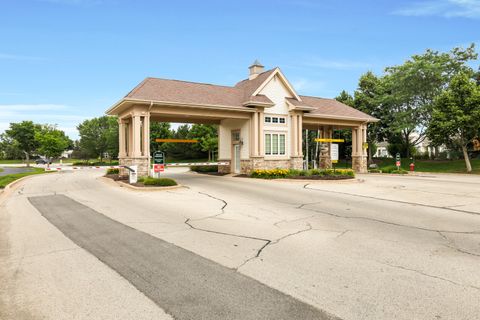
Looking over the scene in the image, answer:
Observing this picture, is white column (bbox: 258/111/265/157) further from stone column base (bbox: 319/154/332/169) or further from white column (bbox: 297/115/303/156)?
stone column base (bbox: 319/154/332/169)

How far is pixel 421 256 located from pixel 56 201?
12577 millimetres

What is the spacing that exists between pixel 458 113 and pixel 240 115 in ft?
66.8

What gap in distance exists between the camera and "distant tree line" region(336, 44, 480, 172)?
29.9 metres

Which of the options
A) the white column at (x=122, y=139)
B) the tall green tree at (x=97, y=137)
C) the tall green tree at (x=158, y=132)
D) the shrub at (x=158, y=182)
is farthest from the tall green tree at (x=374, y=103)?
the tall green tree at (x=97, y=137)

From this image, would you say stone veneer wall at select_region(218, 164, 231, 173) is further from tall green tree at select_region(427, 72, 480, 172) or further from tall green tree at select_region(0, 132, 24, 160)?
tall green tree at select_region(0, 132, 24, 160)

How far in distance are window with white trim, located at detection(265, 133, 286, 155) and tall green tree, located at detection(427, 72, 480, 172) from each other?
1584 centimetres

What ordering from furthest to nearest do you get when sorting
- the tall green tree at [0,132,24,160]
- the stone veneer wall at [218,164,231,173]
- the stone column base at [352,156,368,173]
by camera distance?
1. the tall green tree at [0,132,24,160]
2. the stone column base at [352,156,368,173]
3. the stone veneer wall at [218,164,231,173]

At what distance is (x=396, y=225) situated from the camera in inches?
335

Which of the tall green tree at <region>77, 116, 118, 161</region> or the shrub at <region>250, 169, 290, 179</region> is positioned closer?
the shrub at <region>250, 169, 290, 179</region>

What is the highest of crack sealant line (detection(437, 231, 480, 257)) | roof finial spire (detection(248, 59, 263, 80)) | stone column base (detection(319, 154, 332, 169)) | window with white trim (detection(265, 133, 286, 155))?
roof finial spire (detection(248, 59, 263, 80))

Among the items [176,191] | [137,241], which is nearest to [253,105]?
[176,191]

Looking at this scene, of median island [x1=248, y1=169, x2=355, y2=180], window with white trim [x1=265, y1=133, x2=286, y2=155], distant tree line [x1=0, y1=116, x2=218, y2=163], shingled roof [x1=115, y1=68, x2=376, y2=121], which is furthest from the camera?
distant tree line [x1=0, y1=116, x2=218, y2=163]

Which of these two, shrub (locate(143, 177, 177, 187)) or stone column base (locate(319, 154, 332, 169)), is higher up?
stone column base (locate(319, 154, 332, 169))

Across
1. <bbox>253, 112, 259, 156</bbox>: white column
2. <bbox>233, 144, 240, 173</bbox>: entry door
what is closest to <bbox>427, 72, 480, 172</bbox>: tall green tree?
<bbox>253, 112, 259, 156</bbox>: white column
